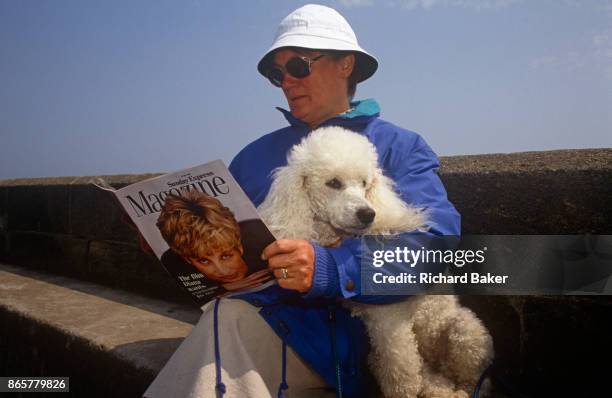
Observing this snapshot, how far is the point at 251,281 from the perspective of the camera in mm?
1529

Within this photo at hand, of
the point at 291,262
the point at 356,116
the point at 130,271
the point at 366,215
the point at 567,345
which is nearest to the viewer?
the point at 291,262

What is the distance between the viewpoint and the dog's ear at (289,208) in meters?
1.60

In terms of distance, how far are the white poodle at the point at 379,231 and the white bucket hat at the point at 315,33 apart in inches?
13.4

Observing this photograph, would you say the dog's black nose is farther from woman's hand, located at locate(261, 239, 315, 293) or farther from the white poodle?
woman's hand, located at locate(261, 239, 315, 293)

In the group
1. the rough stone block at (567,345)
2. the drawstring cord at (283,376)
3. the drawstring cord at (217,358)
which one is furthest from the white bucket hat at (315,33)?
the rough stone block at (567,345)

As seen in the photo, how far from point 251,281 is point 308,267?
8.5 inches

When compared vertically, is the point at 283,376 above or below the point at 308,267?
below

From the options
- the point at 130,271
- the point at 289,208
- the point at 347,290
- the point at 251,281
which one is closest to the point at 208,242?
the point at 251,281

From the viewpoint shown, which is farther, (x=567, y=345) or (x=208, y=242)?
(x=567, y=345)

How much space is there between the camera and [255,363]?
1.55 meters

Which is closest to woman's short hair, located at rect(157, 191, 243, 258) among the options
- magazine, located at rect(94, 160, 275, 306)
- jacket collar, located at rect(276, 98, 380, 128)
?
magazine, located at rect(94, 160, 275, 306)

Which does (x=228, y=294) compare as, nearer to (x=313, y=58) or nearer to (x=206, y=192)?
(x=206, y=192)

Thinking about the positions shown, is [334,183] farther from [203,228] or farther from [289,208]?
[203,228]

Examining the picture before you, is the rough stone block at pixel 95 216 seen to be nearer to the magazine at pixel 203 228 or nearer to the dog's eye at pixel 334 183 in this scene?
the magazine at pixel 203 228
